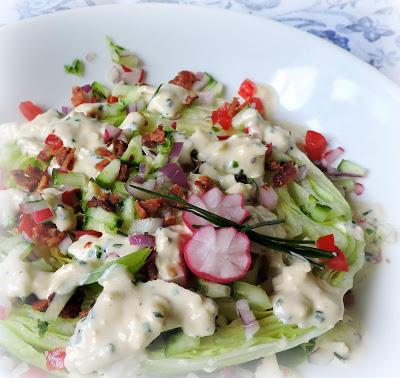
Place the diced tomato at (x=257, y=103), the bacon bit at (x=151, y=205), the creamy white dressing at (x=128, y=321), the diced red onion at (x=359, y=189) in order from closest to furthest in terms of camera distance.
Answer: the creamy white dressing at (x=128, y=321), the bacon bit at (x=151, y=205), the diced red onion at (x=359, y=189), the diced tomato at (x=257, y=103)

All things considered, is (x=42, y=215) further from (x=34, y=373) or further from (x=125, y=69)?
(x=125, y=69)

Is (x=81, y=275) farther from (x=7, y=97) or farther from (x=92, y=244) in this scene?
(x=7, y=97)

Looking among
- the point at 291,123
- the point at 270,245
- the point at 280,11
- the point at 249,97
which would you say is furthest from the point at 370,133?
the point at 280,11

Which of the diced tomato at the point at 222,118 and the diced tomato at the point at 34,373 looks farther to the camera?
the diced tomato at the point at 222,118

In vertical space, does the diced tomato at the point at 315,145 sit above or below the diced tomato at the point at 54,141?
below

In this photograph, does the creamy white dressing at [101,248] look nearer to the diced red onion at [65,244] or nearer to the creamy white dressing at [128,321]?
the diced red onion at [65,244]

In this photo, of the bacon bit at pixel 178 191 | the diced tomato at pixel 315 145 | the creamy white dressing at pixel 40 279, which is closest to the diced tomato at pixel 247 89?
the diced tomato at pixel 315 145

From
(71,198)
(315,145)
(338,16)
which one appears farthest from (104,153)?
(338,16)
